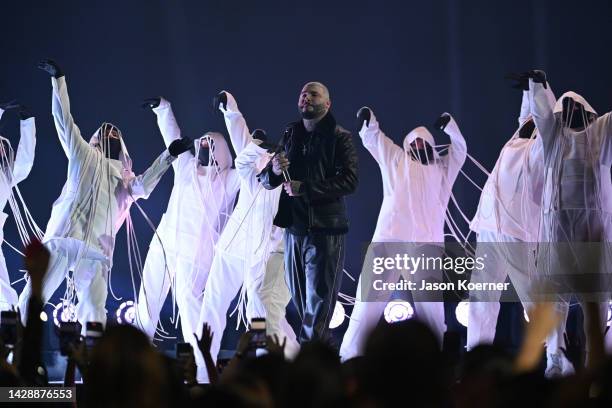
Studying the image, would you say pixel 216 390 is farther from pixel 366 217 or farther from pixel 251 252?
pixel 366 217

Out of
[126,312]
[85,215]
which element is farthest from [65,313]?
[85,215]

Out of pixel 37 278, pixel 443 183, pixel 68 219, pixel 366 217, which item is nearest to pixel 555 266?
pixel 443 183

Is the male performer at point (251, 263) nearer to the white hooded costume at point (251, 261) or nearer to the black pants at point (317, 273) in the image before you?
the white hooded costume at point (251, 261)

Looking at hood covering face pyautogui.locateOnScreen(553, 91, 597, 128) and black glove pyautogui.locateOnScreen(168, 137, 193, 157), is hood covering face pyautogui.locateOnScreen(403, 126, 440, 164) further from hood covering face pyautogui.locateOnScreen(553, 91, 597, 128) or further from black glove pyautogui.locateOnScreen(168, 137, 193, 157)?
black glove pyautogui.locateOnScreen(168, 137, 193, 157)

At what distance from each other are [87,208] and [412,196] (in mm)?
2910

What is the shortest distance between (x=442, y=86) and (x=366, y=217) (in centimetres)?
158

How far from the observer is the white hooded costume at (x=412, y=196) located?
8.52 m

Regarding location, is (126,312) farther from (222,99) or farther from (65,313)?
(222,99)

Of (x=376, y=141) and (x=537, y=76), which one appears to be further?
(x=376, y=141)

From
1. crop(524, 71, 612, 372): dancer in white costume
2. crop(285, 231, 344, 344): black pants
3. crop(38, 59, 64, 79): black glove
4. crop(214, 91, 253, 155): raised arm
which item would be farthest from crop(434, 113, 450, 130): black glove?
crop(38, 59, 64, 79): black glove

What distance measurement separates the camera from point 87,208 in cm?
787

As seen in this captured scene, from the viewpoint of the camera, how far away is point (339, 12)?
1002 cm

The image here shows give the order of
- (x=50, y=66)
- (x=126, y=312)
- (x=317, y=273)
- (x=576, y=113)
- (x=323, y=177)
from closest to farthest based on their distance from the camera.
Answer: (x=317, y=273), (x=323, y=177), (x=576, y=113), (x=50, y=66), (x=126, y=312)

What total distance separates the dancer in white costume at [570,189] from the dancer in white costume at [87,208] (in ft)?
9.57
